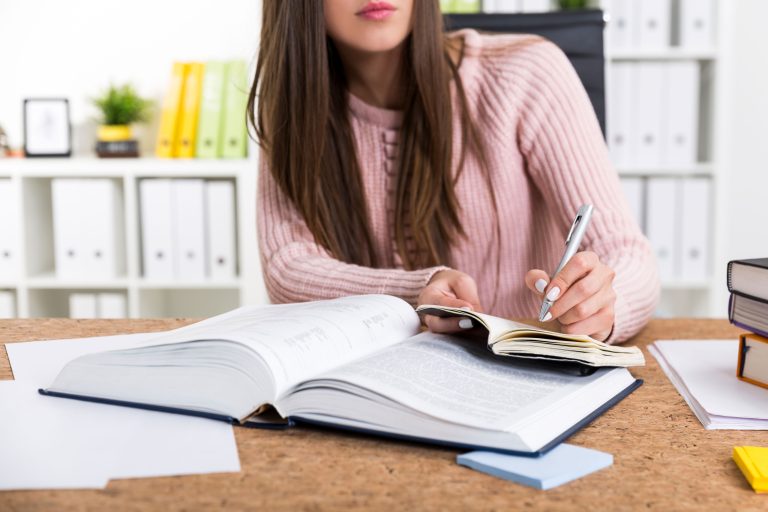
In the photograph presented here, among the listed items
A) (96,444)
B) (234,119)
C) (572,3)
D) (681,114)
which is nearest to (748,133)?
(681,114)

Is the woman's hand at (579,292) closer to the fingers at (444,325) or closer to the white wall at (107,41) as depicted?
the fingers at (444,325)

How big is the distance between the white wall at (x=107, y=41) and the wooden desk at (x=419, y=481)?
2288mm

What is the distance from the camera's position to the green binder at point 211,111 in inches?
98.0

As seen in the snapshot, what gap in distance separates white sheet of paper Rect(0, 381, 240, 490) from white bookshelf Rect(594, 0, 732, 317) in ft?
6.25

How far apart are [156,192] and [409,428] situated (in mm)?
2013

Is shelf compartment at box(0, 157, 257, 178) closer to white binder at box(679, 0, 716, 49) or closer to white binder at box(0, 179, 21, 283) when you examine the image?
white binder at box(0, 179, 21, 283)

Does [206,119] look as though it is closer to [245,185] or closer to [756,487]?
[245,185]

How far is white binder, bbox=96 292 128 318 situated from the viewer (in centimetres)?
250

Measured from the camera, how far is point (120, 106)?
101 inches

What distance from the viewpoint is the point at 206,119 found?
249 centimetres

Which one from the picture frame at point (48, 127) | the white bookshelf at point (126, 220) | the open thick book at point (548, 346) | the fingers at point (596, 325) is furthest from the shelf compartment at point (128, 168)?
the open thick book at point (548, 346)

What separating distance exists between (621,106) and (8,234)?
1.81 meters

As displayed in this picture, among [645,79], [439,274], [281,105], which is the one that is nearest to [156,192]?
[281,105]

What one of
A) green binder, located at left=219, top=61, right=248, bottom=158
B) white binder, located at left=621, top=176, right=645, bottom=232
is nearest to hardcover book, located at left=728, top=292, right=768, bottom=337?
white binder, located at left=621, top=176, right=645, bottom=232
